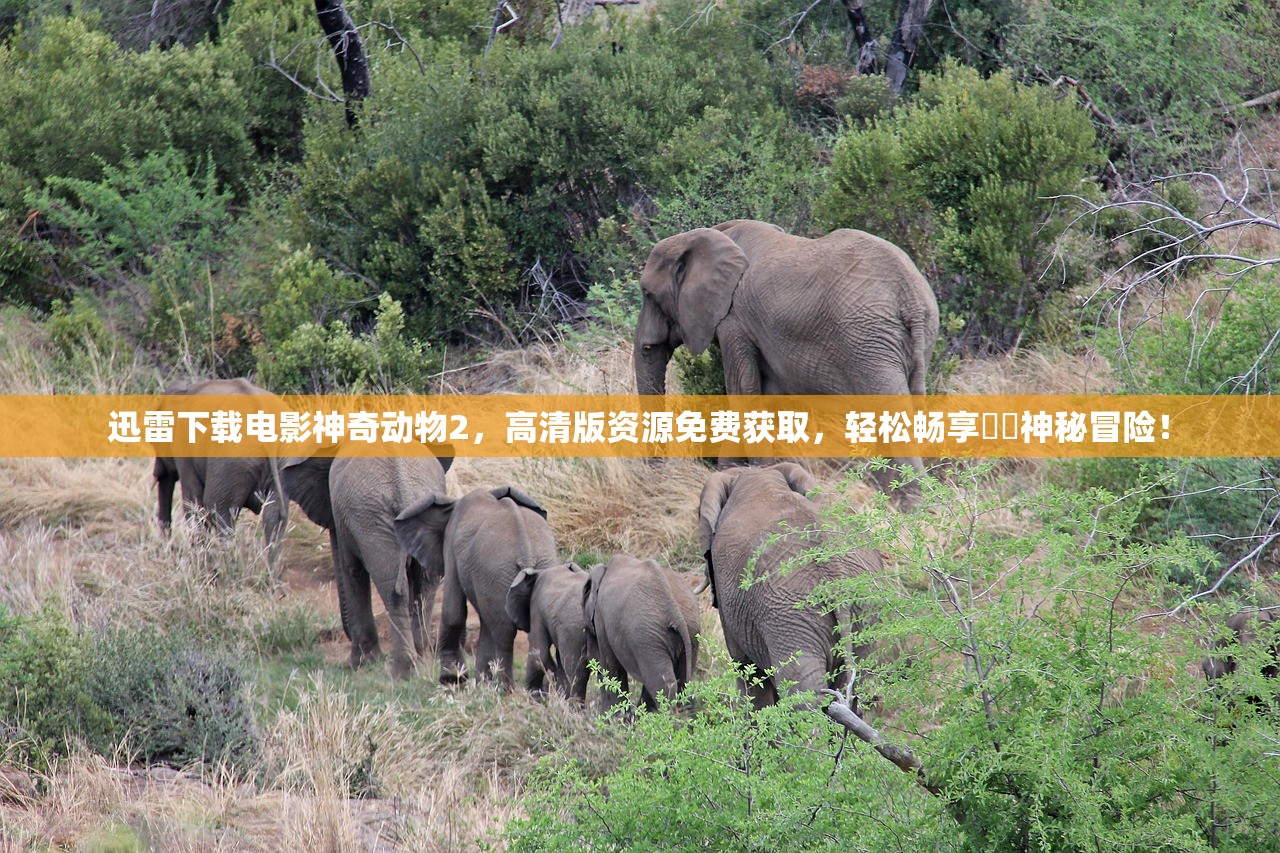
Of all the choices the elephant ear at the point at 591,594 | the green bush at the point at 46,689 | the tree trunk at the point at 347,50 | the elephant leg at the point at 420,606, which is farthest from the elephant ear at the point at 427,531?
the tree trunk at the point at 347,50

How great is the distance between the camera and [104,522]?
38.6 feet

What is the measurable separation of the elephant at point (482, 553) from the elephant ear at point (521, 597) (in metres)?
0.14

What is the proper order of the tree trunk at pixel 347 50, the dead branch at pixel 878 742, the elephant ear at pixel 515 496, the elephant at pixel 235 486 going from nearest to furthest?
the dead branch at pixel 878 742 < the elephant ear at pixel 515 496 < the elephant at pixel 235 486 < the tree trunk at pixel 347 50

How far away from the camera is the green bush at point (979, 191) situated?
1230 centimetres

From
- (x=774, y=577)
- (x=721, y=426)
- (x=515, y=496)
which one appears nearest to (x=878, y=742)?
(x=774, y=577)

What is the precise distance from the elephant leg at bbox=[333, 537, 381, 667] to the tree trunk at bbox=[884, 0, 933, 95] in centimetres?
1006

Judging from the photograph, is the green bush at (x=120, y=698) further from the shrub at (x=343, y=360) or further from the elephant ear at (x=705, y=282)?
the shrub at (x=343, y=360)

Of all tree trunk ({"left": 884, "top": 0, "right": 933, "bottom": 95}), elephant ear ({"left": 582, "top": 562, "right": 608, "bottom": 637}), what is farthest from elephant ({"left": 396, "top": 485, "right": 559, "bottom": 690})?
tree trunk ({"left": 884, "top": 0, "right": 933, "bottom": 95})

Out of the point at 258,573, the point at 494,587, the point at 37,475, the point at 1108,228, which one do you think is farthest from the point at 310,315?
the point at 1108,228

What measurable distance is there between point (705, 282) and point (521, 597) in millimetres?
3070

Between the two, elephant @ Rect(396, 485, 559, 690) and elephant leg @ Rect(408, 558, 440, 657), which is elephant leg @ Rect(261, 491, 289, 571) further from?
elephant @ Rect(396, 485, 559, 690)

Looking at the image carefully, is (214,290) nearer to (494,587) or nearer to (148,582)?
(148,582)

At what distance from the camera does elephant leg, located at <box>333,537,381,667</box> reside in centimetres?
929

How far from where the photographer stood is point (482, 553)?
8258 mm
